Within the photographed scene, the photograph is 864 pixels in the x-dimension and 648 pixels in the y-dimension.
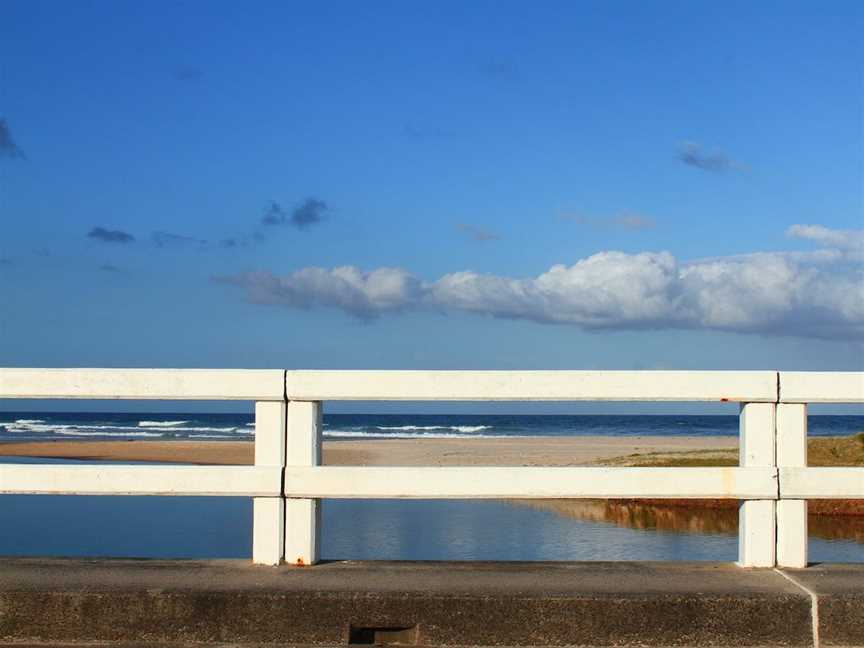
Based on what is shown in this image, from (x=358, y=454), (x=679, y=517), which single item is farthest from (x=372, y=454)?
(x=679, y=517)

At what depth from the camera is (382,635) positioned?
5320 millimetres

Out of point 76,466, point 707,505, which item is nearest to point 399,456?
point 707,505

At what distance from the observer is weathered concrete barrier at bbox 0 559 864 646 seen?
205 inches

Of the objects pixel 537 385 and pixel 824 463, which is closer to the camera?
pixel 537 385

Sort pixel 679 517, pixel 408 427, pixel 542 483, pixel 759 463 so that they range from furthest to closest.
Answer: pixel 408 427
pixel 679 517
pixel 759 463
pixel 542 483

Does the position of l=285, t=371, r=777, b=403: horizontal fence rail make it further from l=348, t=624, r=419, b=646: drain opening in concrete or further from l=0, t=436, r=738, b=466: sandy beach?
l=0, t=436, r=738, b=466: sandy beach

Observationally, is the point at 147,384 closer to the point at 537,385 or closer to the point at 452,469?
the point at 452,469

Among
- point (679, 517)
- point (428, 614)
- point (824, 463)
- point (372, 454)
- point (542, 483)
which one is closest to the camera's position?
point (428, 614)

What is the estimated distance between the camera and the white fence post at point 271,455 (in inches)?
230

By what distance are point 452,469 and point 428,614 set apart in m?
0.80

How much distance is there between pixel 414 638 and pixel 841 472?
2.41 metres

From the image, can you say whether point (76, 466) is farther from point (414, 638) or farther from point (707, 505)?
point (707, 505)

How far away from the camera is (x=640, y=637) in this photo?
204 inches

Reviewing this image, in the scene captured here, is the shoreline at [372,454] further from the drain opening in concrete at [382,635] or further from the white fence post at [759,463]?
the drain opening in concrete at [382,635]
